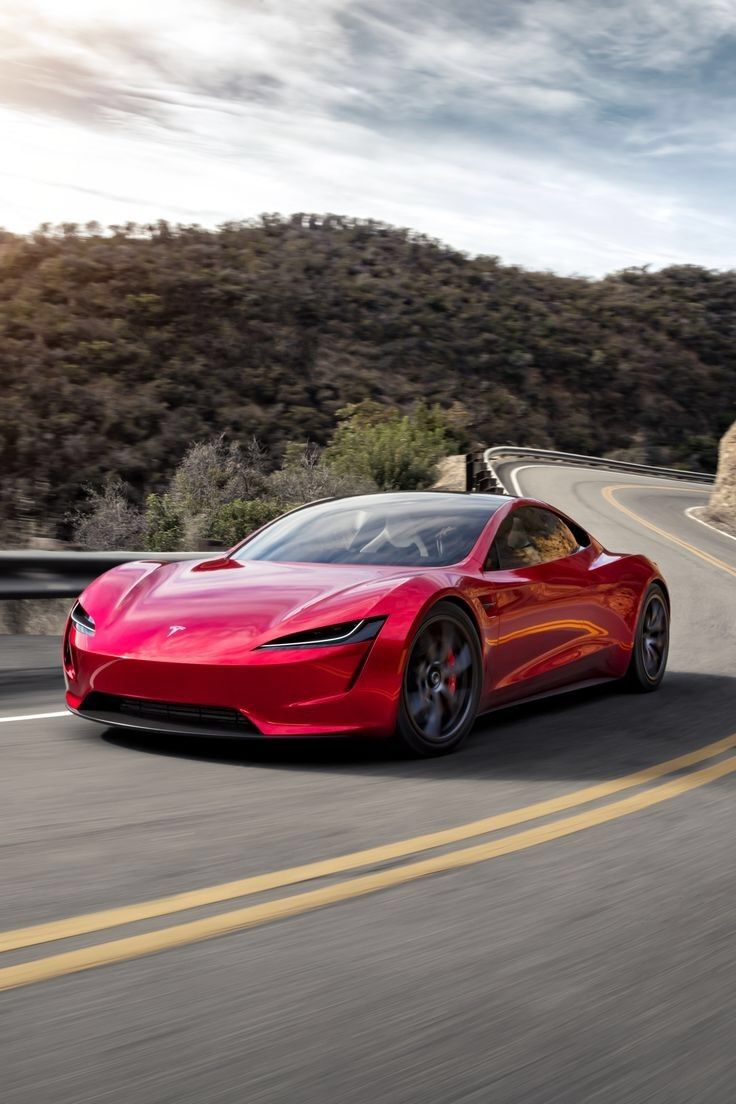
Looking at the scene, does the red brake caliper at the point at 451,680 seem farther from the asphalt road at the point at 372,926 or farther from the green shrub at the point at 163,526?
the green shrub at the point at 163,526

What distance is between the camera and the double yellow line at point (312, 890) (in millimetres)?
3277

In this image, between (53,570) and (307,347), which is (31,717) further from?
(307,347)

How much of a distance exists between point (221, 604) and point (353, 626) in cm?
67

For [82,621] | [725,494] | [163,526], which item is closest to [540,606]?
[82,621]

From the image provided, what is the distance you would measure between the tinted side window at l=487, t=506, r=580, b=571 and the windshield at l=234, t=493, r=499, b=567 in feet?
0.45

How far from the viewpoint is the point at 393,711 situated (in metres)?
5.75

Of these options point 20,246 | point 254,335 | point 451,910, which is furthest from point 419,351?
point 451,910

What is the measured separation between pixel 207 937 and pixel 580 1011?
1.01 m

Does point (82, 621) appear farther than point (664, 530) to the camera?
No

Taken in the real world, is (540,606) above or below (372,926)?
above

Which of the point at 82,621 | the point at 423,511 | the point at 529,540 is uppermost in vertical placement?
the point at 423,511

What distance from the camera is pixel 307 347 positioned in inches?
2694

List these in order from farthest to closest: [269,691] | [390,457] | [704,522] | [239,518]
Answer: [390,457] < [704,522] < [239,518] < [269,691]

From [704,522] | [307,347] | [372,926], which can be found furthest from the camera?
[307,347]
